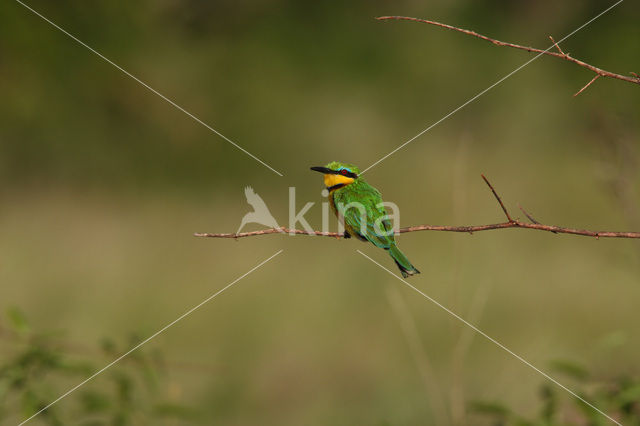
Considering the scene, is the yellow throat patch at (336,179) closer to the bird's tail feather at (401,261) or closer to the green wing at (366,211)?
the green wing at (366,211)

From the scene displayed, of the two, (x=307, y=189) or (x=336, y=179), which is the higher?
(x=307, y=189)

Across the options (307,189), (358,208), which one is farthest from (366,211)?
(307,189)

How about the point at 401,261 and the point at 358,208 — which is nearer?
the point at 401,261

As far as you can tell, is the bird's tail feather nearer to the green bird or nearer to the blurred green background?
the green bird

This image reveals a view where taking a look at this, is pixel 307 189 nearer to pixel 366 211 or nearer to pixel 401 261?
pixel 366 211

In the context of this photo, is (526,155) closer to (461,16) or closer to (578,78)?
(578,78)

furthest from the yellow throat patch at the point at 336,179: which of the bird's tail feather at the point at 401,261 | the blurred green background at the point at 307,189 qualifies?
the blurred green background at the point at 307,189

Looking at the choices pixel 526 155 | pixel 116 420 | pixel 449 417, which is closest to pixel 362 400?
pixel 449 417

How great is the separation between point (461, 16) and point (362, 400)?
100 inches

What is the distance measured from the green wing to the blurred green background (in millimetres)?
1113

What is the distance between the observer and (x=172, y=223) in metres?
3.46

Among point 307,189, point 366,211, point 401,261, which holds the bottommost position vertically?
point 401,261

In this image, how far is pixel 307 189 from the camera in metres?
3.50

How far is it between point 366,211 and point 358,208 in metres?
0.02
